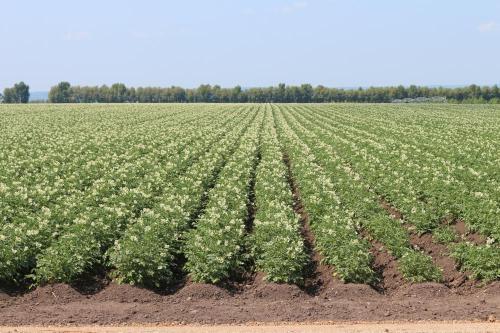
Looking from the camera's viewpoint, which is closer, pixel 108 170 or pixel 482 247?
pixel 482 247

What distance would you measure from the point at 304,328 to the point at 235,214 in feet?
16.2

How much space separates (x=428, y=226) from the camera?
42.3ft

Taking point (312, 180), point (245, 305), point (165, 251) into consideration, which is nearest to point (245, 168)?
point (312, 180)

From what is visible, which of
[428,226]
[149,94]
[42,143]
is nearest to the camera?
[428,226]

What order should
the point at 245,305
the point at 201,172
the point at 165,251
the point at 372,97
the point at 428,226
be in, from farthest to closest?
the point at 372,97, the point at 201,172, the point at 428,226, the point at 165,251, the point at 245,305

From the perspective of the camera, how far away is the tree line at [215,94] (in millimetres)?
165625

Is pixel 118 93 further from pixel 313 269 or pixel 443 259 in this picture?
pixel 443 259

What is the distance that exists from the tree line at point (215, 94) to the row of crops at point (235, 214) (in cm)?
14465

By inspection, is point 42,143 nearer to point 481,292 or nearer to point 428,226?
point 428,226

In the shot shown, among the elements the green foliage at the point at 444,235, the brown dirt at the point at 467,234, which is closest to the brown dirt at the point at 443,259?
the green foliage at the point at 444,235

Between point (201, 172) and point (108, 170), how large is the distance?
3337 mm

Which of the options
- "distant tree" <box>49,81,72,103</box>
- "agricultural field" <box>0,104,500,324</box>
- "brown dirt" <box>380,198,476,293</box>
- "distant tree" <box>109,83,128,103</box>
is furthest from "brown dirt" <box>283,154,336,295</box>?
"distant tree" <box>49,81,72,103</box>

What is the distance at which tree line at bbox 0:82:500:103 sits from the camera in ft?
543

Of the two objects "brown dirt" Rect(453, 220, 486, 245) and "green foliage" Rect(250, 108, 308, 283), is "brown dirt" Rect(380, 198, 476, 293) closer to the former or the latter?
"brown dirt" Rect(453, 220, 486, 245)
